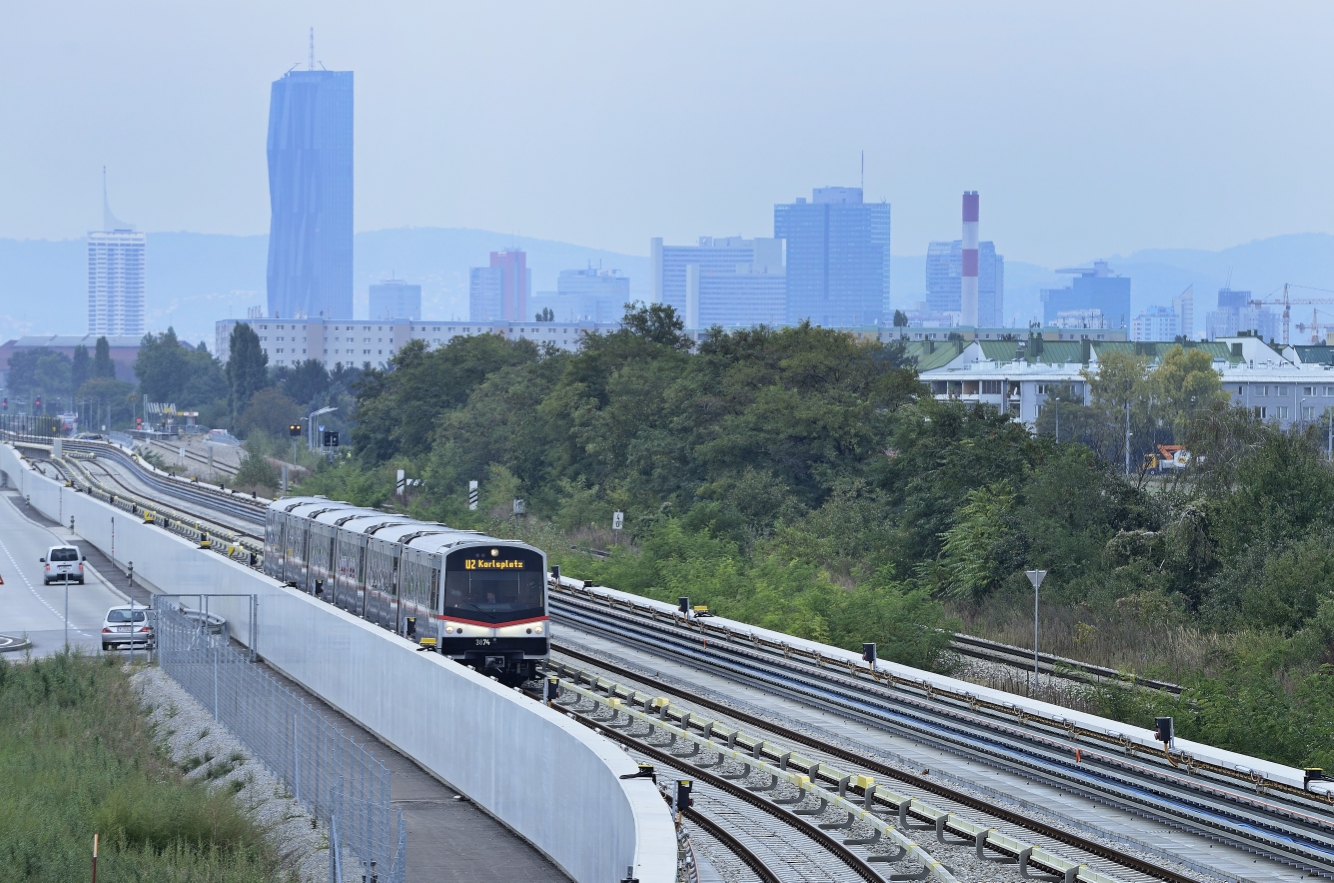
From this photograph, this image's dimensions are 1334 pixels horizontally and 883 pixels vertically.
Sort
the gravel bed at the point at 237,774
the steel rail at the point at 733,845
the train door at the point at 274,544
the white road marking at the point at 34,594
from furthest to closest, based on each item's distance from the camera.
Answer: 1. the white road marking at the point at 34,594
2. the train door at the point at 274,544
3. the gravel bed at the point at 237,774
4. the steel rail at the point at 733,845

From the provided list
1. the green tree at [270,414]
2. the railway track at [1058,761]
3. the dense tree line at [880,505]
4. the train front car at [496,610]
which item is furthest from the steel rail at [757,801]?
the green tree at [270,414]

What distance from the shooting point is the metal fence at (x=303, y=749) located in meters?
18.7

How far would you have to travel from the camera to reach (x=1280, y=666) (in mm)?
32625

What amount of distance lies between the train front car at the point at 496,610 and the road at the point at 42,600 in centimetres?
2194

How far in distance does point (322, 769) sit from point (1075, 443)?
34.3 metres

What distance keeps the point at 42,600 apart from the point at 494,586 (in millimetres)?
39587

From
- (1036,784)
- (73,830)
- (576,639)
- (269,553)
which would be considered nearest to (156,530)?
(269,553)

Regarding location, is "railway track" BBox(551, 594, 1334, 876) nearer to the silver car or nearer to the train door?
the train door

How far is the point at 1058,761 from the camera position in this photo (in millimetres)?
24312

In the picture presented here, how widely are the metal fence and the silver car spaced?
27.5ft

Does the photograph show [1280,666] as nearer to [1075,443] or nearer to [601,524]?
[1075,443]

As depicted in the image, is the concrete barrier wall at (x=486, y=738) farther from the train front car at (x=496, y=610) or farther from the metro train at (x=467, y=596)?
the train front car at (x=496, y=610)

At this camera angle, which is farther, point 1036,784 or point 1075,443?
point 1075,443

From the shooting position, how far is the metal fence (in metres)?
18.7
